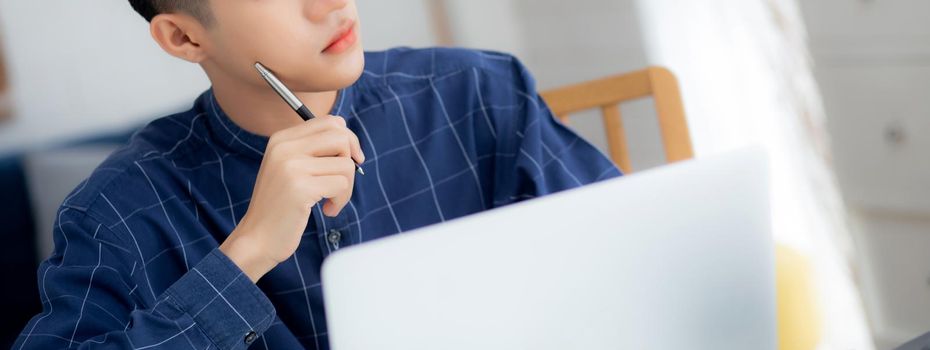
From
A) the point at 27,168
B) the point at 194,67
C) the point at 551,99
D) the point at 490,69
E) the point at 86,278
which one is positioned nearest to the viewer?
the point at 86,278

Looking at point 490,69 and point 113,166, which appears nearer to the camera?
point 113,166

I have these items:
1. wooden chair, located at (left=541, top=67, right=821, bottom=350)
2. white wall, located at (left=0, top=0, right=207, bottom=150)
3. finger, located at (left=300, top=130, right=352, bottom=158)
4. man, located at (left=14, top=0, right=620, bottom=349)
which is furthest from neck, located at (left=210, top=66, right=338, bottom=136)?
white wall, located at (left=0, top=0, right=207, bottom=150)

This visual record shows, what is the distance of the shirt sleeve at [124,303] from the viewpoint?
2.87 ft

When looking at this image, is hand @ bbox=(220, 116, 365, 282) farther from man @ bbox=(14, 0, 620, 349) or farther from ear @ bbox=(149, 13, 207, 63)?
ear @ bbox=(149, 13, 207, 63)

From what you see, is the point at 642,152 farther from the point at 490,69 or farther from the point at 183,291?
the point at 183,291

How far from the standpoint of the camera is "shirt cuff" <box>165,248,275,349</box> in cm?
87

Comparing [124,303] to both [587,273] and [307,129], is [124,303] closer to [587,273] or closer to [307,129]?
[307,129]

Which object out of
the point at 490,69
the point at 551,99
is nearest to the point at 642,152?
the point at 551,99

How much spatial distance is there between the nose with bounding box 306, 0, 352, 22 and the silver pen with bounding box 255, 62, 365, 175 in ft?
0.22

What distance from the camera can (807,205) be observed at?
Result: 1.96 metres

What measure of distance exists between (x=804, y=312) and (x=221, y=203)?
58cm

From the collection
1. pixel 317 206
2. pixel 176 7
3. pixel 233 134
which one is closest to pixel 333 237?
pixel 317 206

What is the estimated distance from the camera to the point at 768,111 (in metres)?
1.97

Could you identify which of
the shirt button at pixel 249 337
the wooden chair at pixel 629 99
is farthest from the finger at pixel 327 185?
the wooden chair at pixel 629 99
